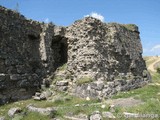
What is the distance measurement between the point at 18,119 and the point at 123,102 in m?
6.27

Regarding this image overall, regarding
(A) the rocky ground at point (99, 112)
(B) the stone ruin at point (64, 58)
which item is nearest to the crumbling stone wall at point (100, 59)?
(B) the stone ruin at point (64, 58)

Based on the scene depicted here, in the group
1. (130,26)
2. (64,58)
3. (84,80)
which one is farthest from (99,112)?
(130,26)

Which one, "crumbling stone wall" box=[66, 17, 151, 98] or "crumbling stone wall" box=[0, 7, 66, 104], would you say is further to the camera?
"crumbling stone wall" box=[66, 17, 151, 98]

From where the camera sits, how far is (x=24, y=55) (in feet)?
72.7

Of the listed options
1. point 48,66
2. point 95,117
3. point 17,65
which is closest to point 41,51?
point 48,66

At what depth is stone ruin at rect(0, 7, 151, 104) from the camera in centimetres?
2058

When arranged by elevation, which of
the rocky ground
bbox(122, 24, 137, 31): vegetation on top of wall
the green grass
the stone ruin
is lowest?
the rocky ground

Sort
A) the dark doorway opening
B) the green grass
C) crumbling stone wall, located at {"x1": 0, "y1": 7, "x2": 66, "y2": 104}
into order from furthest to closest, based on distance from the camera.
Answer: the dark doorway opening
the green grass
crumbling stone wall, located at {"x1": 0, "y1": 7, "x2": 66, "y2": 104}

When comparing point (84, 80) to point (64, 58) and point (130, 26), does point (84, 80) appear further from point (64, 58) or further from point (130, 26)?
point (130, 26)

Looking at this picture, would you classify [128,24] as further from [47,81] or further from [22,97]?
[22,97]

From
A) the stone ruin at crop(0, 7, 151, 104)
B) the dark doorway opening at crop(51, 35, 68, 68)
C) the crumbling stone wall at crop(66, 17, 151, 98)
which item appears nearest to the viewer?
the stone ruin at crop(0, 7, 151, 104)

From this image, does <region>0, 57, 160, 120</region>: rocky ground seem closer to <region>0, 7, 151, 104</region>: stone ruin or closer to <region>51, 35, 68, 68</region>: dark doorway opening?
<region>0, 7, 151, 104</region>: stone ruin

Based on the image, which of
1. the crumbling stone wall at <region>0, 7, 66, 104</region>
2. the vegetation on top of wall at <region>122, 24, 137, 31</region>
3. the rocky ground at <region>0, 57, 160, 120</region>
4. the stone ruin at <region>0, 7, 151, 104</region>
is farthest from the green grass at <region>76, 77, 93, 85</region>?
the vegetation on top of wall at <region>122, 24, 137, 31</region>

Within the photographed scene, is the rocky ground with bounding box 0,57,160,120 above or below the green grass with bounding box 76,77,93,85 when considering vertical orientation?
below
